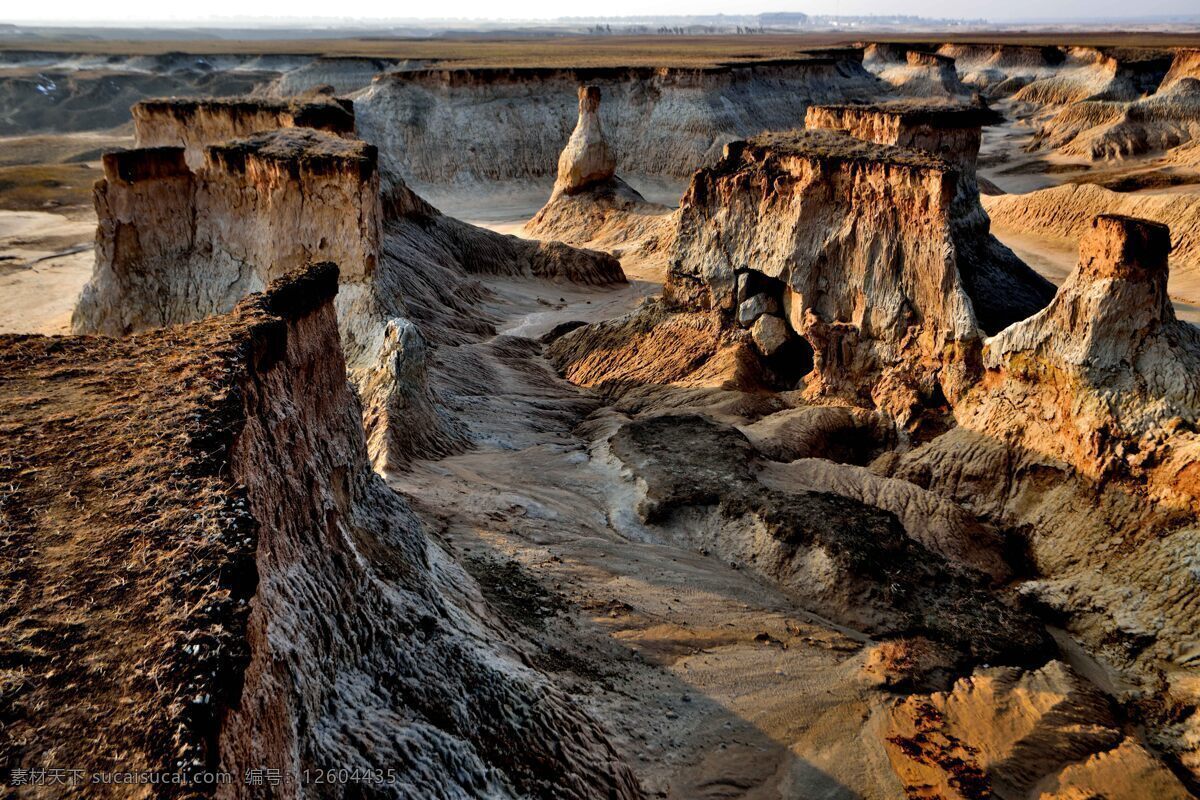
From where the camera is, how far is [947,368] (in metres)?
13.5

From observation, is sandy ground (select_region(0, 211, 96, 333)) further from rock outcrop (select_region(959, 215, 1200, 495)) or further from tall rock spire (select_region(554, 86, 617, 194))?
rock outcrop (select_region(959, 215, 1200, 495))

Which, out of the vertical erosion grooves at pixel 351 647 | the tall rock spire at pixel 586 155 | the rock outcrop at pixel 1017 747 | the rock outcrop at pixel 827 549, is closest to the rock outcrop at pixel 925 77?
the tall rock spire at pixel 586 155

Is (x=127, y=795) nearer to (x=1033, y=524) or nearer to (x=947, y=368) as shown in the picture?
(x=1033, y=524)

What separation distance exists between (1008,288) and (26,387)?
1374 centimetres

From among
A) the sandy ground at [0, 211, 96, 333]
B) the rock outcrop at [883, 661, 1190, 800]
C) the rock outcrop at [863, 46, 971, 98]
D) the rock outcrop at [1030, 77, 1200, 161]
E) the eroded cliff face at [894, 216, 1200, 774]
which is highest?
the rock outcrop at [863, 46, 971, 98]

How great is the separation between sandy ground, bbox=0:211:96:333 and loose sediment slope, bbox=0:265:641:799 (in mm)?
15777

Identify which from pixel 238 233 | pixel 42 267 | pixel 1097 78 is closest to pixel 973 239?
pixel 238 233

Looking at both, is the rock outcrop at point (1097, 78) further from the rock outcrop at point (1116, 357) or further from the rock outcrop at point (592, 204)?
the rock outcrop at point (1116, 357)

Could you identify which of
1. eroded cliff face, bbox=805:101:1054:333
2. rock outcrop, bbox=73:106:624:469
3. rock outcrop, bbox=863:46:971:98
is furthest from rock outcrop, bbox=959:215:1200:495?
rock outcrop, bbox=863:46:971:98

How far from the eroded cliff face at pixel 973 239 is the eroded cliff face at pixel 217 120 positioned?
13.5 meters

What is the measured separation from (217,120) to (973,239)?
59.8 ft

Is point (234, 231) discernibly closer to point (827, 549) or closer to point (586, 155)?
point (827, 549)

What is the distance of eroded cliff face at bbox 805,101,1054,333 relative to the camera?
14.4m

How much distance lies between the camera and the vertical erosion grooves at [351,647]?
4883 millimetres
